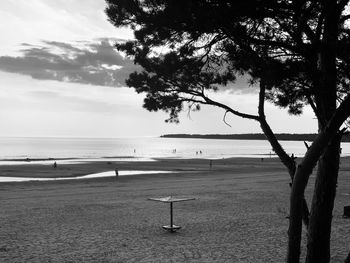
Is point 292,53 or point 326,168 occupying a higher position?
point 292,53

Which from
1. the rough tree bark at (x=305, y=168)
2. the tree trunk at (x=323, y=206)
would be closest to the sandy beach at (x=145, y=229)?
the tree trunk at (x=323, y=206)

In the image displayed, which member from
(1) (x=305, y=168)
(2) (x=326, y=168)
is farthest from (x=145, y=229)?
(1) (x=305, y=168)

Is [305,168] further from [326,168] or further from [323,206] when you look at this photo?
[323,206]

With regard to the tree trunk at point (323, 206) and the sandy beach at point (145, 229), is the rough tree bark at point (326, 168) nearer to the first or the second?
the tree trunk at point (323, 206)

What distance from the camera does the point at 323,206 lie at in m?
7.29

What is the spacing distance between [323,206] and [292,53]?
103 inches

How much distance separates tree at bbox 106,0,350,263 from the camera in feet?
22.1

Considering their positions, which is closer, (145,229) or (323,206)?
(323,206)

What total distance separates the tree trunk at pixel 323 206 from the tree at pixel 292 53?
2 centimetres

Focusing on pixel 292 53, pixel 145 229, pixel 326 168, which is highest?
pixel 292 53

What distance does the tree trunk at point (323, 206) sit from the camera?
729 centimetres

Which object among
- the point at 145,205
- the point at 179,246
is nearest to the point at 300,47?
the point at 179,246

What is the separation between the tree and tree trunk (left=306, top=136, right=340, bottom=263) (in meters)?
0.02

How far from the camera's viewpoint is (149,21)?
26.7 ft
